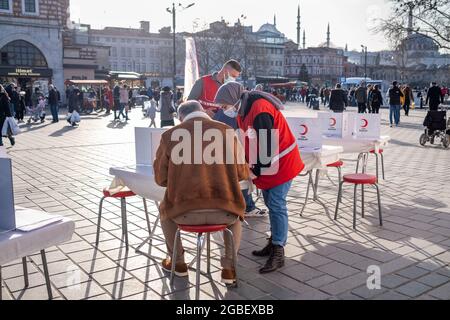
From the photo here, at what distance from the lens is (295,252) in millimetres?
4730

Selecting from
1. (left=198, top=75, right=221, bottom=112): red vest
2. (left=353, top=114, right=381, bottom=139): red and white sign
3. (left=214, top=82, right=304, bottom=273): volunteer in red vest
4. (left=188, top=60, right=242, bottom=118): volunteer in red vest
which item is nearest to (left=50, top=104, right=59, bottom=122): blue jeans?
(left=188, top=60, right=242, bottom=118): volunteer in red vest

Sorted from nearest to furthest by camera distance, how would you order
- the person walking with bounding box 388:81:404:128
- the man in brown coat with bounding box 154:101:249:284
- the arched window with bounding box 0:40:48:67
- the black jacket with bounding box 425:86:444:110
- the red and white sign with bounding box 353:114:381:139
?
the man in brown coat with bounding box 154:101:249:284
the red and white sign with bounding box 353:114:381:139
the black jacket with bounding box 425:86:444:110
the person walking with bounding box 388:81:404:128
the arched window with bounding box 0:40:48:67

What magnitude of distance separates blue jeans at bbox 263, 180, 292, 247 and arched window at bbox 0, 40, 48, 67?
36523 mm

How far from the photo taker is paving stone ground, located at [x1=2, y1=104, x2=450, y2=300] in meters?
3.82

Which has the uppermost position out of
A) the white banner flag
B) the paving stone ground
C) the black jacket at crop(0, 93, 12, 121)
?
the white banner flag

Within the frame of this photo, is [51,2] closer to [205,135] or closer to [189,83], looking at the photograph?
[189,83]

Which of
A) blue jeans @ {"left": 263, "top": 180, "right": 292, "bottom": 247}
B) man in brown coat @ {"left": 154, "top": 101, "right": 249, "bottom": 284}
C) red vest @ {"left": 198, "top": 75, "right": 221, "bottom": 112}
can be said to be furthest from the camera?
red vest @ {"left": 198, "top": 75, "right": 221, "bottom": 112}

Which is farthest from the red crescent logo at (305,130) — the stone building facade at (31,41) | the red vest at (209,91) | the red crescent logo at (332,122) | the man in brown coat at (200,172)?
the stone building facade at (31,41)

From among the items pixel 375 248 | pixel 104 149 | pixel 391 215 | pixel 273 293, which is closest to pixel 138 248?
pixel 273 293

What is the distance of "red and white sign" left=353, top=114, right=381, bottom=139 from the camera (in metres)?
7.36

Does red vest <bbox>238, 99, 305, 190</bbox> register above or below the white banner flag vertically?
below

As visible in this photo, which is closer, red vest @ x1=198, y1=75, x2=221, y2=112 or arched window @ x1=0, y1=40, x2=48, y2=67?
red vest @ x1=198, y1=75, x2=221, y2=112

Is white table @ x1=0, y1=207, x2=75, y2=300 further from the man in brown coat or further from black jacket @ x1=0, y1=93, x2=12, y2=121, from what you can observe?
black jacket @ x1=0, y1=93, x2=12, y2=121

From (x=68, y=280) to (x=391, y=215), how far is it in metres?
4.19
